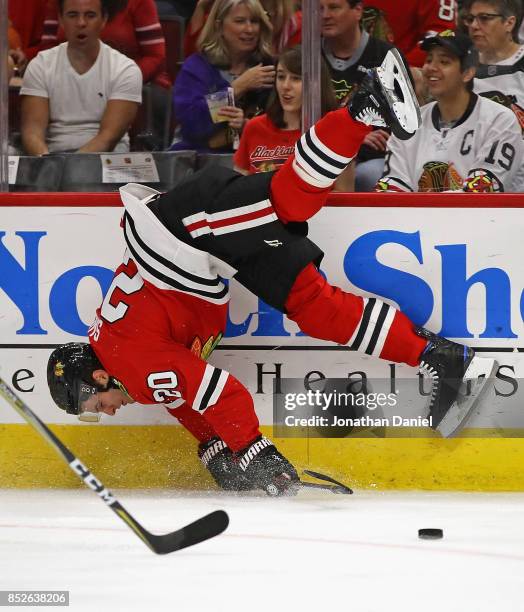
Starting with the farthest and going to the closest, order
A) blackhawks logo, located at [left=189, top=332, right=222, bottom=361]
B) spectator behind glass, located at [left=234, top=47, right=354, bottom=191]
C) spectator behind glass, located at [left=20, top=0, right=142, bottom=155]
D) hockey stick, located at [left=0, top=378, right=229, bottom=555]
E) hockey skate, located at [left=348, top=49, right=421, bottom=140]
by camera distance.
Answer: spectator behind glass, located at [left=20, top=0, right=142, bottom=155] < spectator behind glass, located at [left=234, top=47, right=354, bottom=191] < blackhawks logo, located at [left=189, top=332, right=222, bottom=361] < hockey skate, located at [left=348, top=49, right=421, bottom=140] < hockey stick, located at [left=0, top=378, right=229, bottom=555]

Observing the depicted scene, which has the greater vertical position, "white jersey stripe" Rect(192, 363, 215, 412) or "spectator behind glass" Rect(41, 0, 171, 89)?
"spectator behind glass" Rect(41, 0, 171, 89)

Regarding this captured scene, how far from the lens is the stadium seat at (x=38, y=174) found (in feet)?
12.4

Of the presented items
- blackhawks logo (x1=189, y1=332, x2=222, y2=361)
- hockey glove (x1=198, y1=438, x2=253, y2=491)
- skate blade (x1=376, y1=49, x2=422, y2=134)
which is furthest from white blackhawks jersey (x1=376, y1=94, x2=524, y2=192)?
hockey glove (x1=198, y1=438, x2=253, y2=491)

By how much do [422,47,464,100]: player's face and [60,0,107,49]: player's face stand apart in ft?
3.36

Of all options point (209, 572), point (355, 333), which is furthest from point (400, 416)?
point (209, 572)

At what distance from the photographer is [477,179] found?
3.70 m

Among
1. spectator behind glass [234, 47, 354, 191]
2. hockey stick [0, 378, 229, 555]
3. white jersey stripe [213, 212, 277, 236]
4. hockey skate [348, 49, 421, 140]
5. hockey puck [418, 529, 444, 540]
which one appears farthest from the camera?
spectator behind glass [234, 47, 354, 191]

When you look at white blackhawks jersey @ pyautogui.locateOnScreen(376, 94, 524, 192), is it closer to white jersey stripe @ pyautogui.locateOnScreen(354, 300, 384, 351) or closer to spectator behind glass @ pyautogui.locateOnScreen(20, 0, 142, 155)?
white jersey stripe @ pyautogui.locateOnScreen(354, 300, 384, 351)

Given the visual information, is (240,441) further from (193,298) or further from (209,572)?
(209,572)

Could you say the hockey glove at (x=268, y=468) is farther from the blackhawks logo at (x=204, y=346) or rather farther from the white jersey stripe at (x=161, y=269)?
the white jersey stripe at (x=161, y=269)

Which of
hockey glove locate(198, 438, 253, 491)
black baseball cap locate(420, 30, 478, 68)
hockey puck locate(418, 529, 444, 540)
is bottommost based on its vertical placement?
hockey glove locate(198, 438, 253, 491)

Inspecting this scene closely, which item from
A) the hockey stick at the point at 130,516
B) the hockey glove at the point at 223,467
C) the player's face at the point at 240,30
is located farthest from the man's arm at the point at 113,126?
the hockey stick at the point at 130,516

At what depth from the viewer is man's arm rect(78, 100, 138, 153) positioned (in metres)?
3.81

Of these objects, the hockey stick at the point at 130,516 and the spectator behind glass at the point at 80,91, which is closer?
the hockey stick at the point at 130,516
